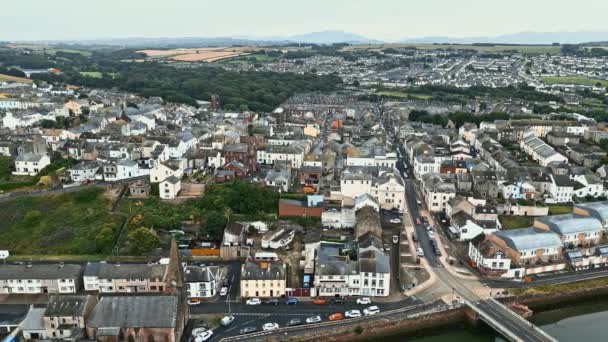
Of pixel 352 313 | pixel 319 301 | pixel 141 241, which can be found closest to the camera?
pixel 352 313

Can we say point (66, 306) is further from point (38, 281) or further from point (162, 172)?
point (162, 172)

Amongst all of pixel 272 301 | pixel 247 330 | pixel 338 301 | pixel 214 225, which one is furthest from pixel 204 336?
pixel 214 225

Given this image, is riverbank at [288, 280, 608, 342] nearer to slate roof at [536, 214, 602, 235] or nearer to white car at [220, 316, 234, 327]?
white car at [220, 316, 234, 327]

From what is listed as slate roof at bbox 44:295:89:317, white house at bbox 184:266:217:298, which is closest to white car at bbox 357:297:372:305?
white house at bbox 184:266:217:298

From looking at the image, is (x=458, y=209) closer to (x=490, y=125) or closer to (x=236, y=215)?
(x=236, y=215)

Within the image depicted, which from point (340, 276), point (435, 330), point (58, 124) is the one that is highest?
point (58, 124)

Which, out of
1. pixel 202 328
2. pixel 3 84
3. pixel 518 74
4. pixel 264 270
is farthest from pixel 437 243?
pixel 518 74

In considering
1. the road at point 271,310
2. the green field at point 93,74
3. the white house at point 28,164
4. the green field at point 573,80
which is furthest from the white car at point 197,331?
the green field at point 573,80
